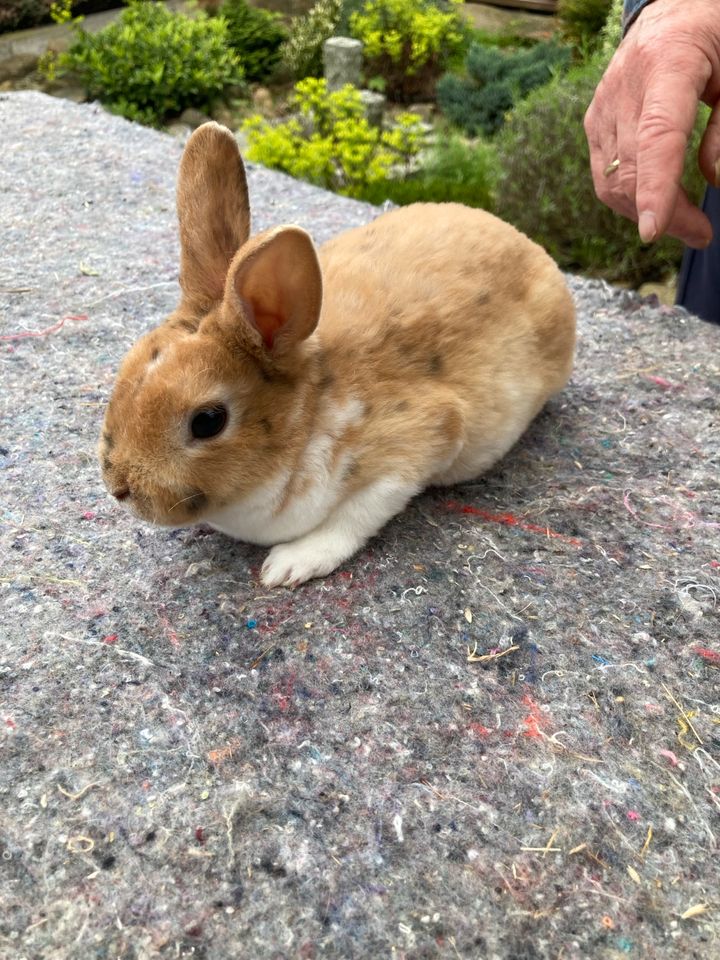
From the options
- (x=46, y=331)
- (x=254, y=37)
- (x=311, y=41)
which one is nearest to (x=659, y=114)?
(x=46, y=331)

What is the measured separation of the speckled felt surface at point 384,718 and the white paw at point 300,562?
0.14 ft

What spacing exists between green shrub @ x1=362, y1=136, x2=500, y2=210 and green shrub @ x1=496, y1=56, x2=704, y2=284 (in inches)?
15.2

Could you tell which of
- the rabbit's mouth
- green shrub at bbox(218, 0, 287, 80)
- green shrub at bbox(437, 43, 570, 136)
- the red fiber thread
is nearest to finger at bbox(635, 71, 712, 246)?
the rabbit's mouth

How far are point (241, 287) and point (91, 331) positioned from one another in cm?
141

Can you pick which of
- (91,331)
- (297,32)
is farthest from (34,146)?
(297,32)

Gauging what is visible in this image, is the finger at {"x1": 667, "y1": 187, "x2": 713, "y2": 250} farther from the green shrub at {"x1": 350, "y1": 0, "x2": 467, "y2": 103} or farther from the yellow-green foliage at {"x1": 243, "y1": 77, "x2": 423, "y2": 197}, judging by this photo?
the green shrub at {"x1": 350, "y1": 0, "x2": 467, "y2": 103}

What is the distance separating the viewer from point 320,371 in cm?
176

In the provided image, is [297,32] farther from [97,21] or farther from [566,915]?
[566,915]

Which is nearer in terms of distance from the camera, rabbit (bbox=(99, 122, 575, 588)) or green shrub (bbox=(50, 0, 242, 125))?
rabbit (bbox=(99, 122, 575, 588))

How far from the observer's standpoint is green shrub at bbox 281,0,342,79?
8570 mm

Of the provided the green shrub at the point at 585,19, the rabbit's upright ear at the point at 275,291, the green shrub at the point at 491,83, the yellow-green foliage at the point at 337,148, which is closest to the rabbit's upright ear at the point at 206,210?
the rabbit's upright ear at the point at 275,291

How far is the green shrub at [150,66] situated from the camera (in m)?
7.43

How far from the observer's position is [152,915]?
1.26m

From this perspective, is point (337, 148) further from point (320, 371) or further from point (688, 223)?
point (320, 371)
